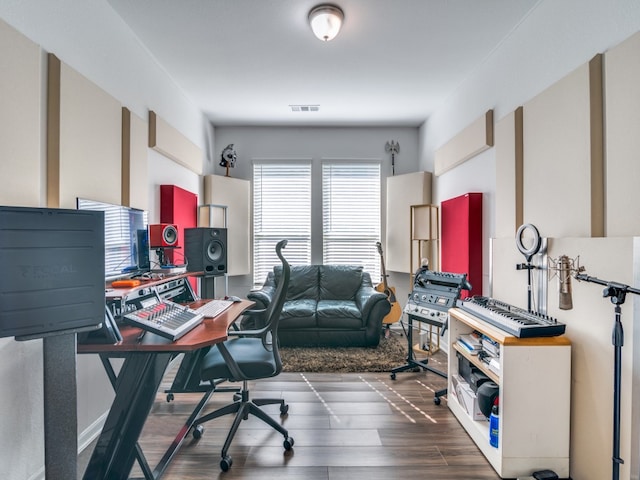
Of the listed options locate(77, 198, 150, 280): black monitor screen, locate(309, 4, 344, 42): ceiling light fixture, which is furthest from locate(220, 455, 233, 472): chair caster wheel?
locate(309, 4, 344, 42): ceiling light fixture

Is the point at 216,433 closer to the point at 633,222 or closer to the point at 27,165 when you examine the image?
the point at 27,165

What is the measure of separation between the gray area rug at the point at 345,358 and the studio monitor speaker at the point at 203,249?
121 cm

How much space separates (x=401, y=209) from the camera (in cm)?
438

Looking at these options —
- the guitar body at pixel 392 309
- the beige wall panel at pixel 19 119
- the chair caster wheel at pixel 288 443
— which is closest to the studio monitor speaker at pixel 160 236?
the beige wall panel at pixel 19 119

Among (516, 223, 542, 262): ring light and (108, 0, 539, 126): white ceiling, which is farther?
(108, 0, 539, 126): white ceiling

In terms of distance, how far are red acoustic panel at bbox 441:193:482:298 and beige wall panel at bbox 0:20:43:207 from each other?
10.1 ft

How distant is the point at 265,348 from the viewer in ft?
7.00

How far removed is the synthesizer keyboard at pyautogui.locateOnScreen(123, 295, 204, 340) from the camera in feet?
5.16

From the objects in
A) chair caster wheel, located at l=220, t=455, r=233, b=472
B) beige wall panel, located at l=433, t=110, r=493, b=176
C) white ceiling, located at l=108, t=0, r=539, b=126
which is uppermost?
A: white ceiling, located at l=108, t=0, r=539, b=126

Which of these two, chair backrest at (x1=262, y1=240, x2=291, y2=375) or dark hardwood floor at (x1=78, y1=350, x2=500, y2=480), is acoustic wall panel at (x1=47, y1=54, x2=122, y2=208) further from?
dark hardwood floor at (x1=78, y1=350, x2=500, y2=480)

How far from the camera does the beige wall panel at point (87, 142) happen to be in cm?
182

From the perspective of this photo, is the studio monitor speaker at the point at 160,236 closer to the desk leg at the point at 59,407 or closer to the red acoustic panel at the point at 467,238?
the desk leg at the point at 59,407

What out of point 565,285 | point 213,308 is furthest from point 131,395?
point 565,285

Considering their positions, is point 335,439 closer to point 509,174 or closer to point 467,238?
point 467,238
